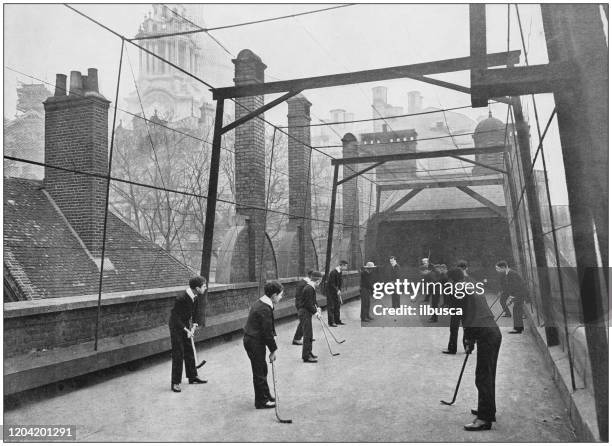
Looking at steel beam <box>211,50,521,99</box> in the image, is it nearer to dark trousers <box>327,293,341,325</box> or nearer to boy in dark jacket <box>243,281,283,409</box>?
boy in dark jacket <box>243,281,283,409</box>

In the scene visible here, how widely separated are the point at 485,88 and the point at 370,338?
6668mm

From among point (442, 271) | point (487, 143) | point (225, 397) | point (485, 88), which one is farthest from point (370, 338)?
point (487, 143)

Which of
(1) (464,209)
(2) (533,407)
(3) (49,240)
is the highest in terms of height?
(1) (464,209)

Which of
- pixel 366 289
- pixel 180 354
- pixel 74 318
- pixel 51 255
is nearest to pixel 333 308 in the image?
pixel 366 289

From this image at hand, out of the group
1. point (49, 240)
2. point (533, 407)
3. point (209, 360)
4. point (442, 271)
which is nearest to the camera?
point (533, 407)

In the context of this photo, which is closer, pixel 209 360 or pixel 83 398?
pixel 83 398

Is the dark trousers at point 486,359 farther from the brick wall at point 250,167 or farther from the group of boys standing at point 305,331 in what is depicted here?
the brick wall at point 250,167

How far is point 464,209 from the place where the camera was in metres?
20.4

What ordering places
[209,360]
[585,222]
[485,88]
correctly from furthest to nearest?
1. [209,360]
2. [485,88]
3. [585,222]

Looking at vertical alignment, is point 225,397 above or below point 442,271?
below

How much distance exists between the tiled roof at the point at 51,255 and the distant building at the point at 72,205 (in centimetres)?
2

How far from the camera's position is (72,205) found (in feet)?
42.8

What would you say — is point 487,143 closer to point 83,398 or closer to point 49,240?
point 49,240

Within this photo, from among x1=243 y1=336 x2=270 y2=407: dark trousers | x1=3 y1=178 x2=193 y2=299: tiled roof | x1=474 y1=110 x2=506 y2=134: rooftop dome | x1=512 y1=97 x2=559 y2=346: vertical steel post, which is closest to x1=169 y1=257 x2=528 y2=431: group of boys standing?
x1=243 y1=336 x2=270 y2=407: dark trousers
